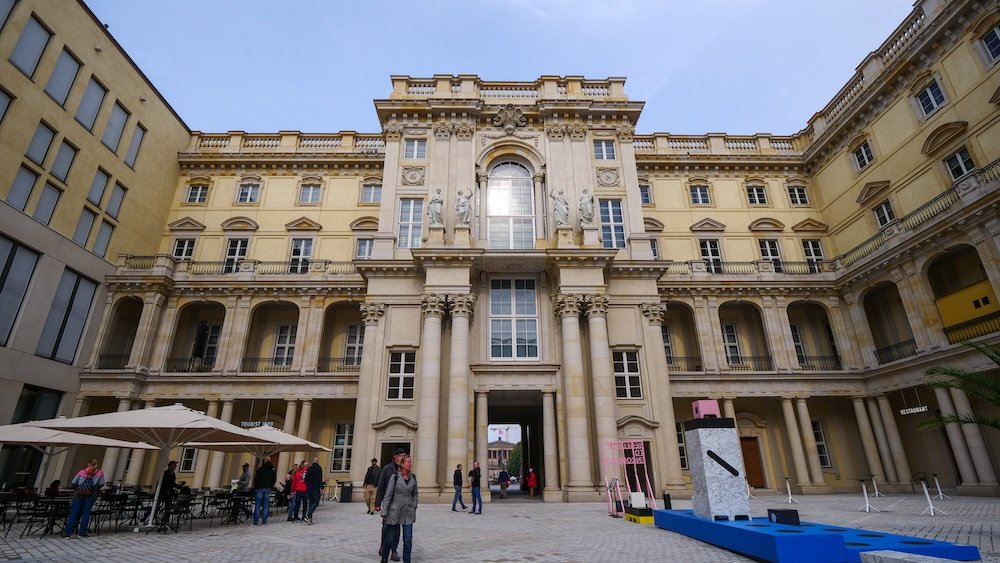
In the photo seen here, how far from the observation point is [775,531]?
848 centimetres

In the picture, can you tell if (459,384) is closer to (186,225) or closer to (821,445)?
(821,445)

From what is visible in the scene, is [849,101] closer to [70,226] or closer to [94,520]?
[94,520]

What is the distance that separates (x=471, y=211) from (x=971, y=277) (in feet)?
80.5

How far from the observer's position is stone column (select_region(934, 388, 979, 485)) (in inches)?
842

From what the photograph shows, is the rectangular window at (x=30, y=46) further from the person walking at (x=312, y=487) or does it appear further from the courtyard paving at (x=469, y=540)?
the person walking at (x=312, y=487)

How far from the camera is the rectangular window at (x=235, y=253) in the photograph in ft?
106

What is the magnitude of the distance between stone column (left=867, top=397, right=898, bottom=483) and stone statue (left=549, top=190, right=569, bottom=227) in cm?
2014

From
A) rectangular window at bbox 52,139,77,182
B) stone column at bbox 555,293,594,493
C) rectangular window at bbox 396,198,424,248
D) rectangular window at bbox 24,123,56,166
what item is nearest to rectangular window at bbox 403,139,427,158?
rectangular window at bbox 396,198,424,248

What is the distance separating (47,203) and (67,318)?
5.99 m

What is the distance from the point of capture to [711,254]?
33.2 meters

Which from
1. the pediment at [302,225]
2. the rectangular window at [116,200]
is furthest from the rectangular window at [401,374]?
the rectangular window at [116,200]

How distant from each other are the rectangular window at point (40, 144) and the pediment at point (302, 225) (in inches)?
484

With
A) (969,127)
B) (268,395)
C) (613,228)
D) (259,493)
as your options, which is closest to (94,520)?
(259,493)

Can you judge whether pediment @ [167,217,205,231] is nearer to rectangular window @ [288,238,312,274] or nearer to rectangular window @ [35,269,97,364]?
rectangular window @ [288,238,312,274]
